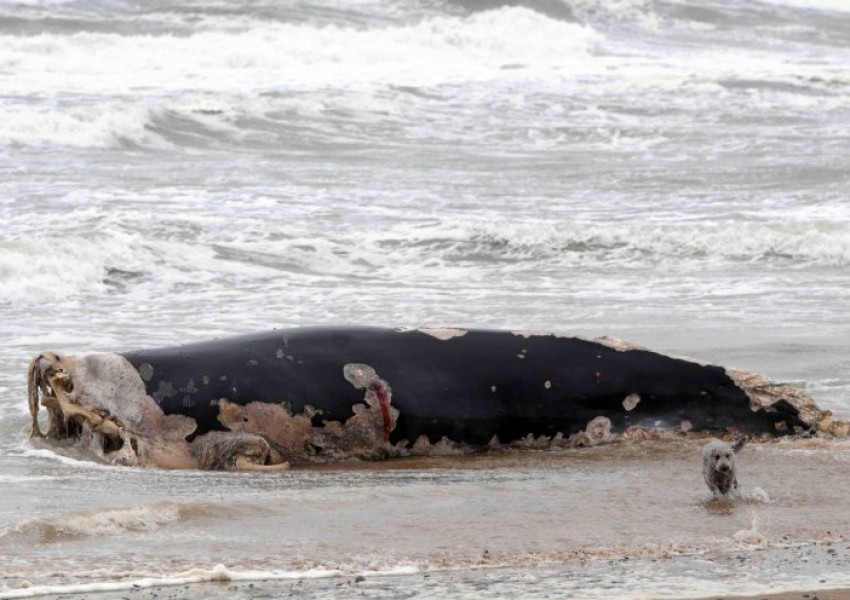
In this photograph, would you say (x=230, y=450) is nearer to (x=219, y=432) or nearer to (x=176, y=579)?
(x=219, y=432)

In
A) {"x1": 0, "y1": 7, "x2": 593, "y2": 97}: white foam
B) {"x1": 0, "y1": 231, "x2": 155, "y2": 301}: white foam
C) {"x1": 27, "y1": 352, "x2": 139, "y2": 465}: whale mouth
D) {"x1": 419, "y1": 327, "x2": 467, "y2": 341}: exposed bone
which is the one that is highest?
{"x1": 0, "y1": 7, "x2": 593, "y2": 97}: white foam

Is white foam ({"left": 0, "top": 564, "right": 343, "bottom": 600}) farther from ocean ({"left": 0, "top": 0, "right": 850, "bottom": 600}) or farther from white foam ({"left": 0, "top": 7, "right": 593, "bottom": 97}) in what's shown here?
white foam ({"left": 0, "top": 7, "right": 593, "bottom": 97})

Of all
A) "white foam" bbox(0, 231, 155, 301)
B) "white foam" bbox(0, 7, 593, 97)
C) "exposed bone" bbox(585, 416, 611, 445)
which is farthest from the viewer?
"white foam" bbox(0, 7, 593, 97)

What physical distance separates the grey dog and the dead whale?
1242 millimetres

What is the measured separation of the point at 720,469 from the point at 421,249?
9.45 m

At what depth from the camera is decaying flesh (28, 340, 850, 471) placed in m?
7.39

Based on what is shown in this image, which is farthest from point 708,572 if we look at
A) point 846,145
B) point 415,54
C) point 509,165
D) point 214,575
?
point 415,54

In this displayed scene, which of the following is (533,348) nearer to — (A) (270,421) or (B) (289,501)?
(A) (270,421)

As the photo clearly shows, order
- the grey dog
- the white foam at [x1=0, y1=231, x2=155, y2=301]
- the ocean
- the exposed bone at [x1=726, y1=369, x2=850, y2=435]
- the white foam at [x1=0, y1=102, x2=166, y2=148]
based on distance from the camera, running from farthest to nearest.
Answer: the white foam at [x1=0, y1=102, x2=166, y2=148], the white foam at [x1=0, y1=231, x2=155, y2=301], the exposed bone at [x1=726, y1=369, x2=850, y2=435], the grey dog, the ocean

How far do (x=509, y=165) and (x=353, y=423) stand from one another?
1493cm

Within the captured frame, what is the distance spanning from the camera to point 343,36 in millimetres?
38344

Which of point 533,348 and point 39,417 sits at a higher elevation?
point 533,348

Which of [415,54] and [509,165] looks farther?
[415,54]

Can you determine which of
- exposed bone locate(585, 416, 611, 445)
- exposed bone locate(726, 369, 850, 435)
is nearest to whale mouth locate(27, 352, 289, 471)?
exposed bone locate(585, 416, 611, 445)
